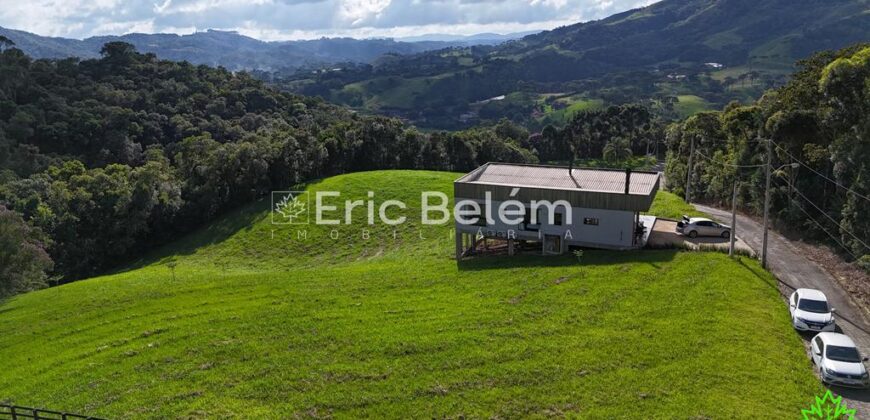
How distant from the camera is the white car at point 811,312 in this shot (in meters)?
24.8

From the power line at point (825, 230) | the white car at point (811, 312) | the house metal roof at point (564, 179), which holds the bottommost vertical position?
the white car at point (811, 312)

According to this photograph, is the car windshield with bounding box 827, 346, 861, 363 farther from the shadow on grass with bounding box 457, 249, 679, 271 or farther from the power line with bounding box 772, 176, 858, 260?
the power line with bounding box 772, 176, 858, 260

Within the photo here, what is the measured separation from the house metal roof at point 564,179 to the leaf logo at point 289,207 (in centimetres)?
2560

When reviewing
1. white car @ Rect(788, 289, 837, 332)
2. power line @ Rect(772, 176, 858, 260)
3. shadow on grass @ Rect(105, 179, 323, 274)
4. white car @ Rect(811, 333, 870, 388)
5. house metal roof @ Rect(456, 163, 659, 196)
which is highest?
house metal roof @ Rect(456, 163, 659, 196)

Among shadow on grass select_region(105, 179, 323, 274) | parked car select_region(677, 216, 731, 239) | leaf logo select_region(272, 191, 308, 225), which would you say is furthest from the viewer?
leaf logo select_region(272, 191, 308, 225)

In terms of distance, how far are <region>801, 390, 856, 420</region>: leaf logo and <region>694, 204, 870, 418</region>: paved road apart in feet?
2.04

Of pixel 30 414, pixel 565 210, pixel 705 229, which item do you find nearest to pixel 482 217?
pixel 565 210

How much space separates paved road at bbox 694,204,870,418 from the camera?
20750 millimetres

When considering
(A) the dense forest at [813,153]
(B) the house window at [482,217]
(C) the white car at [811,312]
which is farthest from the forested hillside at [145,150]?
(C) the white car at [811,312]

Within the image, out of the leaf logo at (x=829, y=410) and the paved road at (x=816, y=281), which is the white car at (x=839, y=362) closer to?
the paved road at (x=816, y=281)

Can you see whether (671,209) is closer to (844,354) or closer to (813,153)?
(813,153)

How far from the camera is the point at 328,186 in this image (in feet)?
228

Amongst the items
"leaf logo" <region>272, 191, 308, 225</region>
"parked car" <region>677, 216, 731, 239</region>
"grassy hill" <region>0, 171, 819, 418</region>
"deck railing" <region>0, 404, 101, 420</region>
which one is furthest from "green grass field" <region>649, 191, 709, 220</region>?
"deck railing" <region>0, 404, 101, 420</region>

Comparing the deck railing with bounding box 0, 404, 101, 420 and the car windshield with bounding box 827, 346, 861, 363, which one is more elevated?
the car windshield with bounding box 827, 346, 861, 363
